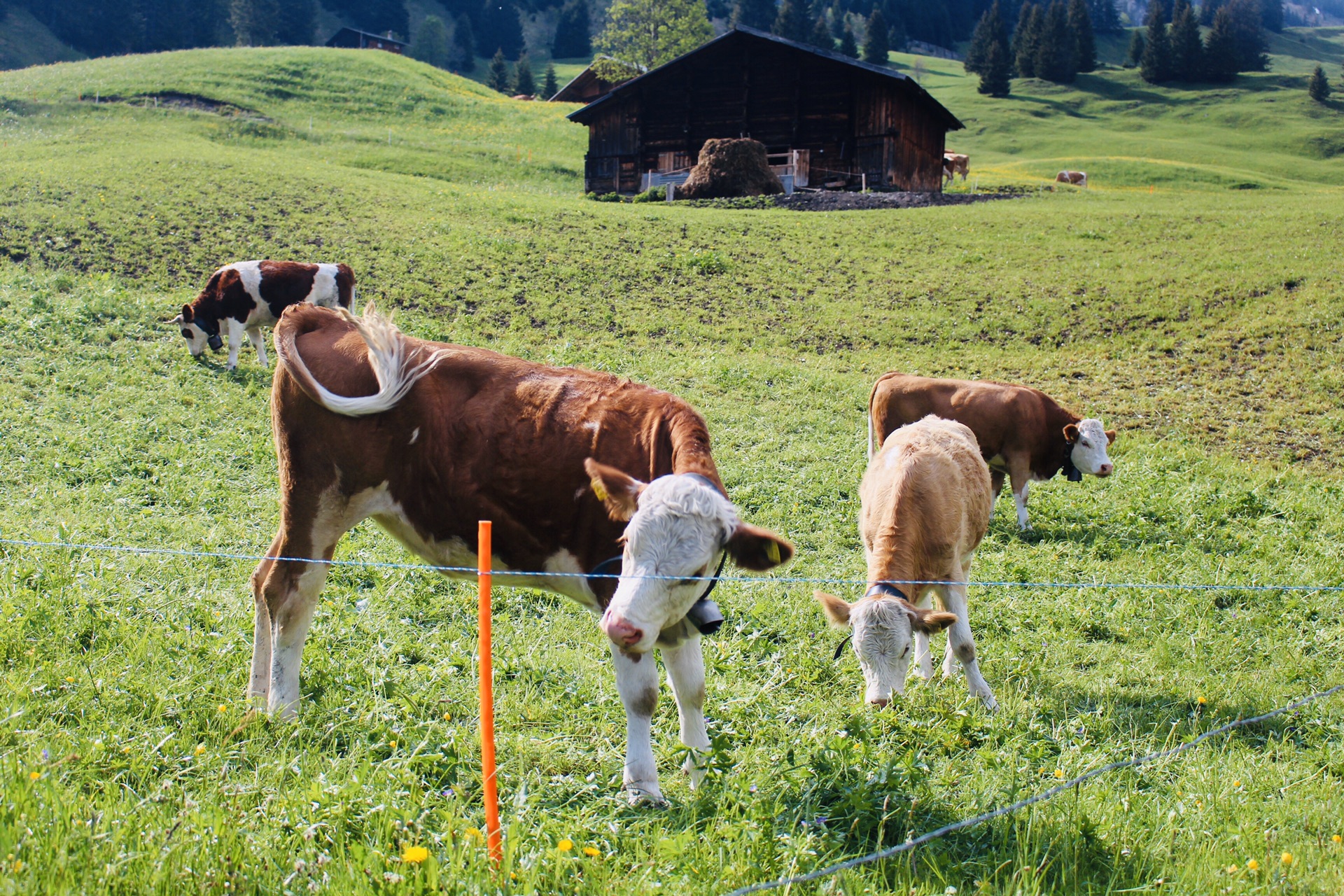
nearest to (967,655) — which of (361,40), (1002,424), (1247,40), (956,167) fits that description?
(1002,424)

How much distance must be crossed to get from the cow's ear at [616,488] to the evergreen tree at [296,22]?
419 feet

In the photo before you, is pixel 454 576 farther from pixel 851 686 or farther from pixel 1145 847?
pixel 1145 847

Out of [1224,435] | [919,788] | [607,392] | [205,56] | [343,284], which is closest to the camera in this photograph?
[919,788]

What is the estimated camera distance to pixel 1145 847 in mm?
3715

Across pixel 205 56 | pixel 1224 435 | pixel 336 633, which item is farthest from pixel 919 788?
pixel 205 56

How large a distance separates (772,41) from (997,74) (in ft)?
187

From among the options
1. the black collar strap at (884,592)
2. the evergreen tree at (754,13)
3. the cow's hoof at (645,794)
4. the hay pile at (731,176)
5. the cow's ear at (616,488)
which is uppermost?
the evergreen tree at (754,13)

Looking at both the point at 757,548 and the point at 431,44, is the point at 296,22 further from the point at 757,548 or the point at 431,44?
the point at 757,548

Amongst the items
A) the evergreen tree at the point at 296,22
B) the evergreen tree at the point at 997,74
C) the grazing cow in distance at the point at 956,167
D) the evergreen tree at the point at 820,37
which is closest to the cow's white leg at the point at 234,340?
the grazing cow in distance at the point at 956,167

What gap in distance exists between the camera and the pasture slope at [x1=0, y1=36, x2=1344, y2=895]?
3549 mm

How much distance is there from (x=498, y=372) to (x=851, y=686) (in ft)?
9.59

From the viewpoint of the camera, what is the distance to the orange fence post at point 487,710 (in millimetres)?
3293

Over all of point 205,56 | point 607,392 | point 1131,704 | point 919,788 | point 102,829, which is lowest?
point 1131,704

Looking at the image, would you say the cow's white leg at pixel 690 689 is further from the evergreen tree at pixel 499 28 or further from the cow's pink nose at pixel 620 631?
the evergreen tree at pixel 499 28
